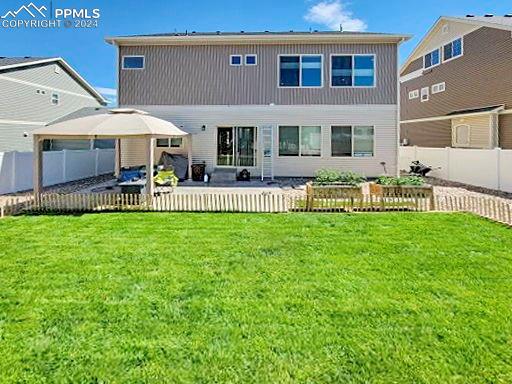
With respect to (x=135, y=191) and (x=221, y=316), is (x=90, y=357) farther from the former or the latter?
(x=135, y=191)

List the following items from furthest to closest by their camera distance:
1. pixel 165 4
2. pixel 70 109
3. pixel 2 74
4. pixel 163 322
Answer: pixel 70 109, pixel 2 74, pixel 165 4, pixel 163 322

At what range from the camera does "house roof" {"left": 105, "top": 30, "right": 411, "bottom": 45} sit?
17047 millimetres

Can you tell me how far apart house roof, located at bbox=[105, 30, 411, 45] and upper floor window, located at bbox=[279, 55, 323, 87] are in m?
0.72

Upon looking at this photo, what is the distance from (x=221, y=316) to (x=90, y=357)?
51.3 inches

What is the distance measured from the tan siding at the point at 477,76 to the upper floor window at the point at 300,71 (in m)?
9.23

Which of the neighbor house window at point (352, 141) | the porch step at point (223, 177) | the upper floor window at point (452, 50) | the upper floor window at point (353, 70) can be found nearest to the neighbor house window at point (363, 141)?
the neighbor house window at point (352, 141)

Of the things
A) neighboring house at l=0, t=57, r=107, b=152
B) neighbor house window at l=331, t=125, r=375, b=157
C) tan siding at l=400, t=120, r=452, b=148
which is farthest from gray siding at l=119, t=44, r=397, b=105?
tan siding at l=400, t=120, r=452, b=148

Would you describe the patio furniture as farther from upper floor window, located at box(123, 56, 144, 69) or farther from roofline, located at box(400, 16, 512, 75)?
roofline, located at box(400, 16, 512, 75)

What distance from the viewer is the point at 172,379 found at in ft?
10.5

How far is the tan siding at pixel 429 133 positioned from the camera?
2463cm

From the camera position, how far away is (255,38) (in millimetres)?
17375

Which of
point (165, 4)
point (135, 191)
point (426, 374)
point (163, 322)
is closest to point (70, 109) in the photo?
point (165, 4)

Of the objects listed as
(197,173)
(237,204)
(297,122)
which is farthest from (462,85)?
(237,204)

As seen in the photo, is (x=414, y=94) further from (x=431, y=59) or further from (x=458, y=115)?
(x=458, y=115)
